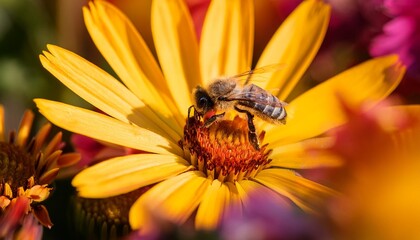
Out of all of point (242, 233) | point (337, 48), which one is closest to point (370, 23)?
point (337, 48)

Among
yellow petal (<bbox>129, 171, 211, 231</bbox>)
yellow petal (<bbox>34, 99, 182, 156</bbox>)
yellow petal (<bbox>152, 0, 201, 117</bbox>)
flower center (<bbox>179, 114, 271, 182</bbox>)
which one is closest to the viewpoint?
yellow petal (<bbox>129, 171, 211, 231</bbox>)

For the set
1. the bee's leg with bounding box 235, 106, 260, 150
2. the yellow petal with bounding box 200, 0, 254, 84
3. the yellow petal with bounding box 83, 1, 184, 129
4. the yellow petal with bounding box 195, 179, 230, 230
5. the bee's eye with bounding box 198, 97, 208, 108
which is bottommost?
the yellow petal with bounding box 195, 179, 230, 230

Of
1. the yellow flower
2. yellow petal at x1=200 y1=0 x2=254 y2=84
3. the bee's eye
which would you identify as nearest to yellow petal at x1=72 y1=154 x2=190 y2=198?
the yellow flower

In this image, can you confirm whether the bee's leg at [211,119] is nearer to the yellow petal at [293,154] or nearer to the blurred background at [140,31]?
the yellow petal at [293,154]

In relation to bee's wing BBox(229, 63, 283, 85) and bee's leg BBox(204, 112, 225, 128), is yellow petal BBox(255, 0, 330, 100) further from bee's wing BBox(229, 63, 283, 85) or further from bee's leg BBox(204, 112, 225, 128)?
bee's leg BBox(204, 112, 225, 128)

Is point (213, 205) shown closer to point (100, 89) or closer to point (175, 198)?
point (175, 198)

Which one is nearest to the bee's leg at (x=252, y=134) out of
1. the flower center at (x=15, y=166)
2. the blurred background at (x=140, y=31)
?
the blurred background at (x=140, y=31)
